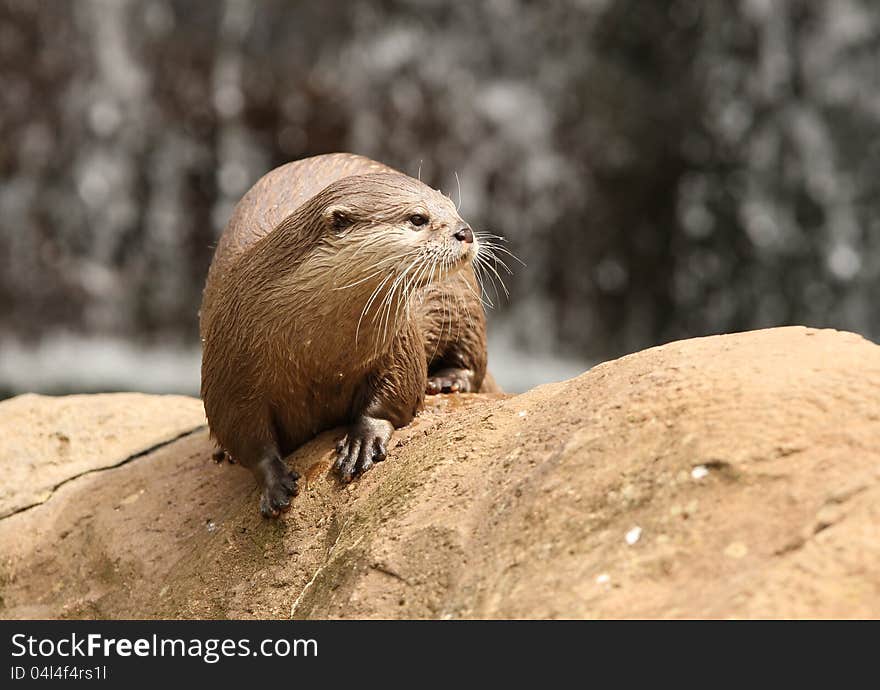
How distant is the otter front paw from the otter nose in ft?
1.55

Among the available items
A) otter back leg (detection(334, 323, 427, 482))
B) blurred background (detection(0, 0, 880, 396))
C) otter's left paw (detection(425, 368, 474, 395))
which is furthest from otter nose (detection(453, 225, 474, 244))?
blurred background (detection(0, 0, 880, 396))

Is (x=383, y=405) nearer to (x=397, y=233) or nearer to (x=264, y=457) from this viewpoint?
(x=264, y=457)

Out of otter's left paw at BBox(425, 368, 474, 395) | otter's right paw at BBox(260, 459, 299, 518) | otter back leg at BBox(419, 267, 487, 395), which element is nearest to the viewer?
otter's right paw at BBox(260, 459, 299, 518)

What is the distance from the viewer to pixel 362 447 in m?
2.65

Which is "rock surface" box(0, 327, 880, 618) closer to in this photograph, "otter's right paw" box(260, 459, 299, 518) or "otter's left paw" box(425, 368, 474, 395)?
"otter's right paw" box(260, 459, 299, 518)

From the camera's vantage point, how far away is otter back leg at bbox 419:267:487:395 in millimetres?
3268

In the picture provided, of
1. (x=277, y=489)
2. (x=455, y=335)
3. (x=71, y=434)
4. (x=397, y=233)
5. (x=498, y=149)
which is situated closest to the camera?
(x=397, y=233)

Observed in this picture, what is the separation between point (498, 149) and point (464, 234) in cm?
553

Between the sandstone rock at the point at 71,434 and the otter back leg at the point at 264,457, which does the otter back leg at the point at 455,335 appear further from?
the sandstone rock at the point at 71,434

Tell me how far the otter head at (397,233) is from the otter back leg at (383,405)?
0.26 metres

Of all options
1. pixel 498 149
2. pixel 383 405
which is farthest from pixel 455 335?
pixel 498 149

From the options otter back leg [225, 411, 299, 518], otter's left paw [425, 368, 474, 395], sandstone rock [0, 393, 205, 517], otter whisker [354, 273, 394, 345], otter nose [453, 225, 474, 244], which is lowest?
sandstone rock [0, 393, 205, 517]
